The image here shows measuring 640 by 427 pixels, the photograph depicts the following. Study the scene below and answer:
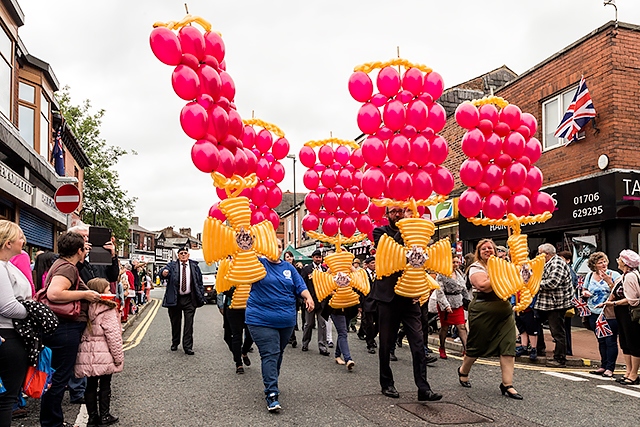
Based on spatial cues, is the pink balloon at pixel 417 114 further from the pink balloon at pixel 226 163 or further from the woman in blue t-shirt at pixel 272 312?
the woman in blue t-shirt at pixel 272 312

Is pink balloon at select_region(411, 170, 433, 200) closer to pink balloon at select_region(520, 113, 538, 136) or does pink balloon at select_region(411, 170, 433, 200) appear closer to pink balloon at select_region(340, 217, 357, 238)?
pink balloon at select_region(520, 113, 538, 136)

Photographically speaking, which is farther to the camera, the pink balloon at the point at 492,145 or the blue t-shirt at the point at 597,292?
the blue t-shirt at the point at 597,292

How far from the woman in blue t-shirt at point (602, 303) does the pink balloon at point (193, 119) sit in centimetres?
599

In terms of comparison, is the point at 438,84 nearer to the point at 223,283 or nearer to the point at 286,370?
the point at 223,283

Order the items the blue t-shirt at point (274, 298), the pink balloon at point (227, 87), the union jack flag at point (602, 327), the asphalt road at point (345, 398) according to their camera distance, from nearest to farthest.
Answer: the asphalt road at point (345, 398), the blue t-shirt at point (274, 298), the pink balloon at point (227, 87), the union jack flag at point (602, 327)

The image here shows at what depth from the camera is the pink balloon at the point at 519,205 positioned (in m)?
7.83

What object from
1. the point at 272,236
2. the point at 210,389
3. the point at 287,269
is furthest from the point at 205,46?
the point at 210,389

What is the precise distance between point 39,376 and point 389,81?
5592 mm

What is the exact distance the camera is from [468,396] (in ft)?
21.1

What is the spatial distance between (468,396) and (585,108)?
8838 millimetres

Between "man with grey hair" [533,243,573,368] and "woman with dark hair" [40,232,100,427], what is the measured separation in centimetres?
695

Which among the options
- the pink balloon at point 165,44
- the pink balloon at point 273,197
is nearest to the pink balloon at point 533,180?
the pink balloon at point 273,197

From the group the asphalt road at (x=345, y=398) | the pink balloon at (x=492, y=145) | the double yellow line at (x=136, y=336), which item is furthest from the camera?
the double yellow line at (x=136, y=336)

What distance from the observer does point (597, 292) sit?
828 cm
